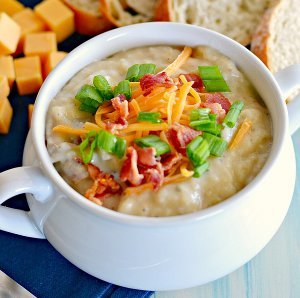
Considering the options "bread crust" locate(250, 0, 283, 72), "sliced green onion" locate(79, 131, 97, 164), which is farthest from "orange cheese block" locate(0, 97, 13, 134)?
"bread crust" locate(250, 0, 283, 72)

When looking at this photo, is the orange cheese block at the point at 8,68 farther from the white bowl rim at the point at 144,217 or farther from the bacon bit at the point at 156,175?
the bacon bit at the point at 156,175

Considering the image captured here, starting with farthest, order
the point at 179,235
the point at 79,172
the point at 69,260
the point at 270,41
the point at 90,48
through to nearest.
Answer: the point at 270,41, the point at 90,48, the point at 69,260, the point at 79,172, the point at 179,235

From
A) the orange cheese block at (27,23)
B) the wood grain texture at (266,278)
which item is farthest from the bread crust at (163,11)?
the wood grain texture at (266,278)

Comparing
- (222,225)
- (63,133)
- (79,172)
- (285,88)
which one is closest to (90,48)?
(63,133)

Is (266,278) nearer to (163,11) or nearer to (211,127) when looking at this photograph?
(211,127)

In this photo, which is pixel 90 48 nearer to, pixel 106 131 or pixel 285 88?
pixel 106 131

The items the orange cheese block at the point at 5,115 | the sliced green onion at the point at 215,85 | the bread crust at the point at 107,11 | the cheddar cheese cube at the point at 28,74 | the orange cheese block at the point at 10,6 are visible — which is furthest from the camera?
the orange cheese block at the point at 10,6

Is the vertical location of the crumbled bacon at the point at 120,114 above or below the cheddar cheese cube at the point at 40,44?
above

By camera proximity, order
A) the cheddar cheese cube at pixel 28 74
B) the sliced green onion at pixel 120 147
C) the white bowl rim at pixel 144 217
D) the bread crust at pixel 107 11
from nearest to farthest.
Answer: the white bowl rim at pixel 144 217 < the sliced green onion at pixel 120 147 < the cheddar cheese cube at pixel 28 74 < the bread crust at pixel 107 11
